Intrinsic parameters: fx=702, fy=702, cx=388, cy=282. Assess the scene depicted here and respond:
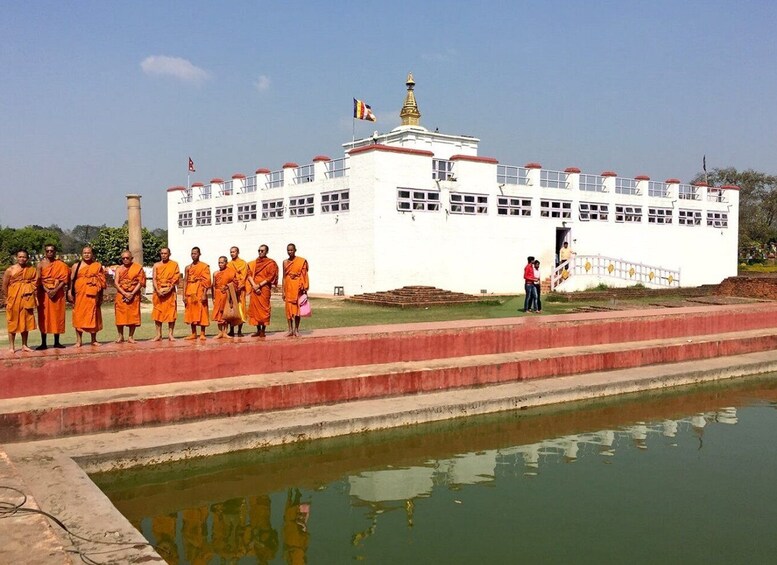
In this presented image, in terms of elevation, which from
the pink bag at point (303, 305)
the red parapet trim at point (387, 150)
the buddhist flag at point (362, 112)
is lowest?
the pink bag at point (303, 305)

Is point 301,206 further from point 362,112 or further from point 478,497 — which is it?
point 478,497

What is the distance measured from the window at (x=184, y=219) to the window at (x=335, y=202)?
1043 centimetres

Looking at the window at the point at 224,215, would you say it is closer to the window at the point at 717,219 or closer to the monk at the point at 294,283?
the monk at the point at 294,283

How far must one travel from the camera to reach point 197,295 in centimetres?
865

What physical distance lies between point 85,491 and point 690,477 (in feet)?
18.1

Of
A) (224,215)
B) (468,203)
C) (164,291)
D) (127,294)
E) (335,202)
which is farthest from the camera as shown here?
(224,215)

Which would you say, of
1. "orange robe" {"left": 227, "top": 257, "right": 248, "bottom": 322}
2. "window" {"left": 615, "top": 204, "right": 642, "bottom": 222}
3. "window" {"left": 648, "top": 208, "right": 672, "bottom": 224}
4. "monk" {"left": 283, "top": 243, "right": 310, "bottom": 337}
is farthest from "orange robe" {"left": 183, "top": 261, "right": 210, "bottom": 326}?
"window" {"left": 648, "top": 208, "right": 672, "bottom": 224}

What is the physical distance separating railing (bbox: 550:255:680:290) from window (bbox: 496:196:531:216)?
2042mm

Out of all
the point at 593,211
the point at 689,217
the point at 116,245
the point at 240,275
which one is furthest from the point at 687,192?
the point at 116,245

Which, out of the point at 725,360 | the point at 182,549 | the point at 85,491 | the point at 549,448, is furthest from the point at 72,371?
the point at 725,360

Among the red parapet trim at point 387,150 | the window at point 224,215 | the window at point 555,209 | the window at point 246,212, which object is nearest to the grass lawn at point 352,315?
the red parapet trim at point 387,150

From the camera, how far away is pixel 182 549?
5262mm

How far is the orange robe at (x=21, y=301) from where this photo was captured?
296 inches

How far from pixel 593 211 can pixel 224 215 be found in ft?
43.7
